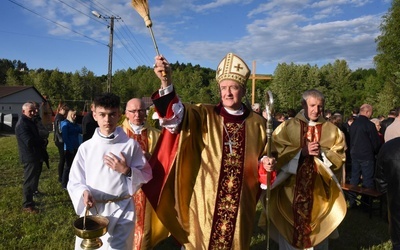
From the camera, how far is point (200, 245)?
3477 mm

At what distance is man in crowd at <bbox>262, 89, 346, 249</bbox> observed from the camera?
441 cm

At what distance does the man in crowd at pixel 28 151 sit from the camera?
7.05m

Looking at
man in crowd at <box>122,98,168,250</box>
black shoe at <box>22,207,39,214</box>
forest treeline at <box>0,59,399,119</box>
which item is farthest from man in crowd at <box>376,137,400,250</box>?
forest treeline at <box>0,59,399,119</box>

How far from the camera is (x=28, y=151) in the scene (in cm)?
710

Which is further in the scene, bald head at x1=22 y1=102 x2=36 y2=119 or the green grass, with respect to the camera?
bald head at x1=22 y1=102 x2=36 y2=119

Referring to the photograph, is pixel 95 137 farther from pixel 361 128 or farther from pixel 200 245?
pixel 361 128

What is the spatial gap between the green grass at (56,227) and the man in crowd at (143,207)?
3.42ft

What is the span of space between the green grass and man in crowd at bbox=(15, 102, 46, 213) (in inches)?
13.1

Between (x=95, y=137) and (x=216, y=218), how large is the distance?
1.43m

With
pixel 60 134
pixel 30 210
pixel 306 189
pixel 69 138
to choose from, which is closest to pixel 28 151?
pixel 30 210

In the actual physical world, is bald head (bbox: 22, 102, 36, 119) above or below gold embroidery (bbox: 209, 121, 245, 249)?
above

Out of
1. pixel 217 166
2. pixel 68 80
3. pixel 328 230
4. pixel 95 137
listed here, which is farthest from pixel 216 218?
pixel 68 80

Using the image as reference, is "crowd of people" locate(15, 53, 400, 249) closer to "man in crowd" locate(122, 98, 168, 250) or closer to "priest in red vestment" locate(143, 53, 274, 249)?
"priest in red vestment" locate(143, 53, 274, 249)

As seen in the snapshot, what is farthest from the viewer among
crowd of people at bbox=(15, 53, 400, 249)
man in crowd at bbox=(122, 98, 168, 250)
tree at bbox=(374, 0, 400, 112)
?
tree at bbox=(374, 0, 400, 112)
